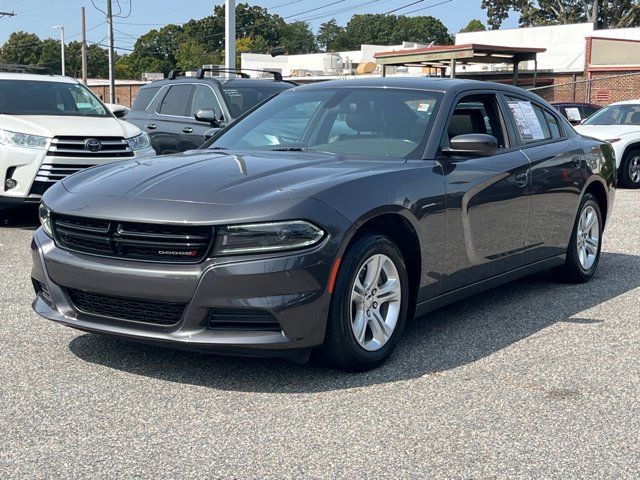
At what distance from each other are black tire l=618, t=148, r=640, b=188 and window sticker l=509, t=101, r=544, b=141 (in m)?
9.84

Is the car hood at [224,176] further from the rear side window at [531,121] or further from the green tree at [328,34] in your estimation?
the green tree at [328,34]

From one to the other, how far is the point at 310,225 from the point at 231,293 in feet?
1.64

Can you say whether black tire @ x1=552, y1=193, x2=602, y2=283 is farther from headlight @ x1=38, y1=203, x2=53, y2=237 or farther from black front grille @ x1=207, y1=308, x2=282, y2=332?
headlight @ x1=38, y1=203, x2=53, y2=237

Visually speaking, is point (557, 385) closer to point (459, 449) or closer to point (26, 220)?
point (459, 449)

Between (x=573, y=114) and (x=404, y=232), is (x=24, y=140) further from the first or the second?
(x=573, y=114)

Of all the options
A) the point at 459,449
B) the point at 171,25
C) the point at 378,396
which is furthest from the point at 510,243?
the point at 171,25

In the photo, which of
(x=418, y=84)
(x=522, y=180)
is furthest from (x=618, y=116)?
(x=418, y=84)

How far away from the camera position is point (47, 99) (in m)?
11.1

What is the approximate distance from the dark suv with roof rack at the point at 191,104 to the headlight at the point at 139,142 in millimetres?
1064

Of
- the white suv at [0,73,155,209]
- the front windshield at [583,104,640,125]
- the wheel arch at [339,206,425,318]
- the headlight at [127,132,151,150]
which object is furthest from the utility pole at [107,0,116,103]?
the wheel arch at [339,206,425,318]

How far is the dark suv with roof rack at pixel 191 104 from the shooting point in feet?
38.8

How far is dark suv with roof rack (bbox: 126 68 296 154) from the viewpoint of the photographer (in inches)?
465

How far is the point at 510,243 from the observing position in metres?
5.92

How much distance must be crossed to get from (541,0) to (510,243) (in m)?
78.2
